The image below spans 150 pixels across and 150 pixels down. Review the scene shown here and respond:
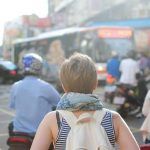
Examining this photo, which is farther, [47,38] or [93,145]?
[47,38]

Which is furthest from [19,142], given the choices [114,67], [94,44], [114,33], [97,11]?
[97,11]

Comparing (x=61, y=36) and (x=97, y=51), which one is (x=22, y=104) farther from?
(x=61, y=36)

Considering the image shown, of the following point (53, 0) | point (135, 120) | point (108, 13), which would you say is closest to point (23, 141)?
point (135, 120)

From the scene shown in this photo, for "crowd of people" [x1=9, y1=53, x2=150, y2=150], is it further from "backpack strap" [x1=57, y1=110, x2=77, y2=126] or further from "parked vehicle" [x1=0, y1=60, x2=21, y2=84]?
"parked vehicle" [x1=0, y1=60, x2=21, y2=84]

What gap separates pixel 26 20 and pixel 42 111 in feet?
178

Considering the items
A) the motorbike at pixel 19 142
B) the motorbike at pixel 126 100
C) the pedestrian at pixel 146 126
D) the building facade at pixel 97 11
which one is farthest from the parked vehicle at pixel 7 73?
the motorbike at pixel 19 142

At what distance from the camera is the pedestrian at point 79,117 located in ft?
10.5

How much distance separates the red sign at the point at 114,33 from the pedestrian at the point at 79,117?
23.6 meters

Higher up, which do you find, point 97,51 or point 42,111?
point 42,111

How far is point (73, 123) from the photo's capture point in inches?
126

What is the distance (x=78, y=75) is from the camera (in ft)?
10.5

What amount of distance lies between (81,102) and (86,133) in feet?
0.62

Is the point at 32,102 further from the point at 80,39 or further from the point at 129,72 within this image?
the point at 80,39

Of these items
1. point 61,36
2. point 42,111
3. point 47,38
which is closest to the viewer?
point 42,111
